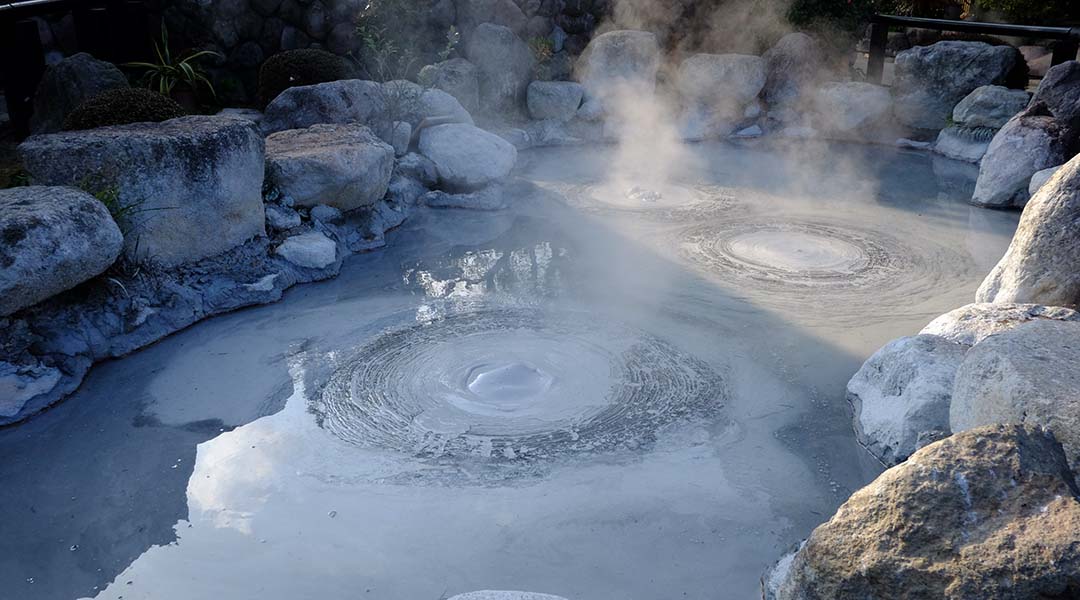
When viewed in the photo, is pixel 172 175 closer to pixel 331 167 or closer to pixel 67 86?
pixel 331 167

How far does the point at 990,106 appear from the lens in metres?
9.91

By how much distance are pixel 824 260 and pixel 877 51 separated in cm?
643

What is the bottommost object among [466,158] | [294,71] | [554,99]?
[466,158]

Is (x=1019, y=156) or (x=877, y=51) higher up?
(x=877, y=51)

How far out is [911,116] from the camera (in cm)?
1106

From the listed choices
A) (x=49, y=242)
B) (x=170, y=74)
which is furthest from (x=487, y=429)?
(x=170, y=74)

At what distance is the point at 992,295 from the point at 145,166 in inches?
203

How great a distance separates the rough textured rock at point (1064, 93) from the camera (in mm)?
8055

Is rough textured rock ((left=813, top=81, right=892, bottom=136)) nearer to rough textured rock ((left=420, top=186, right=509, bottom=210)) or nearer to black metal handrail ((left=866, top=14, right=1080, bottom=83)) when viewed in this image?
black metal handrail ((left=866, top=14, right=1080, bottom=83))

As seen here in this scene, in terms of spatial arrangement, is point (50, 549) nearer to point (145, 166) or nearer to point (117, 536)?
point (117, 536)

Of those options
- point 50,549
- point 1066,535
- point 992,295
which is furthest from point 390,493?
point 992,295

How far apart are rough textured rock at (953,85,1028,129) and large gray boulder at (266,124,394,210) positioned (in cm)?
675

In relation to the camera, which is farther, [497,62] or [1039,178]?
[497,62]

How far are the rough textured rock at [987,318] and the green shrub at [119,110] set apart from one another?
5.31m
